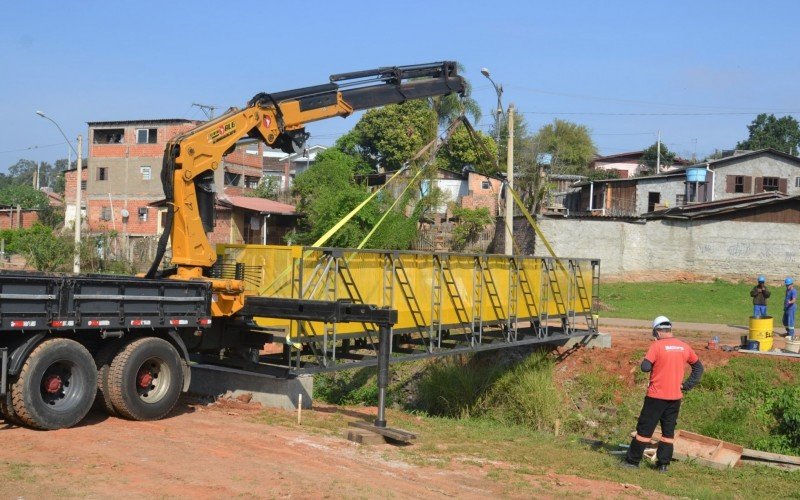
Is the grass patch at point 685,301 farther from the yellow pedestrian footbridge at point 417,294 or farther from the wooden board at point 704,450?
the wooden board at point 704,450

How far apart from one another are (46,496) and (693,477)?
8060 mm

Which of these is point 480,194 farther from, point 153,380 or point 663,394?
point 153,380

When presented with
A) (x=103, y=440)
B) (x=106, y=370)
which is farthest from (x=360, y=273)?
(x=103, y=440)

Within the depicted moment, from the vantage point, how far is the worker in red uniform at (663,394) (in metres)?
11.4

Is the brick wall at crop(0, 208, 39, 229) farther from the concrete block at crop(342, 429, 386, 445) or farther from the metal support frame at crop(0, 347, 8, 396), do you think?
the concrete block at crop(342, 429, 386, 445)

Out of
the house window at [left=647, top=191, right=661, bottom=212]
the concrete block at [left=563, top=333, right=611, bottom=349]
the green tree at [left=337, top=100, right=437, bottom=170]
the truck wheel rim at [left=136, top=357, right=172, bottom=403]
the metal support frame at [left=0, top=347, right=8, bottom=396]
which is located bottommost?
the concrete block at [left=563, top=333, right=611, bottom=349]

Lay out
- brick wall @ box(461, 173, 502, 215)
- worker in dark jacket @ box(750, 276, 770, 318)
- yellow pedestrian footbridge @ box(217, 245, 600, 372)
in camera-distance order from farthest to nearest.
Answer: brick wall @ box(461, 173, 502, 215), worker in dark jacket @ box(750, 276, 770, 318), yellow pedestrian footbridge @ box(217, 245, 600, 372)

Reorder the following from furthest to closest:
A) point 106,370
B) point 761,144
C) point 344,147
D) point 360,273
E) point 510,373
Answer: point 761,144
point 344,147
point 510,373
point 360,273
point 106,370

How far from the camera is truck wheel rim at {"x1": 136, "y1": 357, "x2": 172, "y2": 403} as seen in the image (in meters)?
11.8

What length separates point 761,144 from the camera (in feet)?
320

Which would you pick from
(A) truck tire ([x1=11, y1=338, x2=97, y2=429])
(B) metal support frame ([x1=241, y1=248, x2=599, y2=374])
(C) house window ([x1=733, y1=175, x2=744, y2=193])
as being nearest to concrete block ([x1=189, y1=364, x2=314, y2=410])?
(B) metal support frame ([x1=241, y1=248, x2=599, y2=374])

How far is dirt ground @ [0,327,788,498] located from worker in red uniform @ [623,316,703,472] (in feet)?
4.67

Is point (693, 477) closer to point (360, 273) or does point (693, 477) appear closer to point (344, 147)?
point (360, 273)

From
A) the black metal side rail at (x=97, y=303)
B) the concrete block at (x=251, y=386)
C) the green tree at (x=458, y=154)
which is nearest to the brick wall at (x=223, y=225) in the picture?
the green tree at (x=458, y=154)
